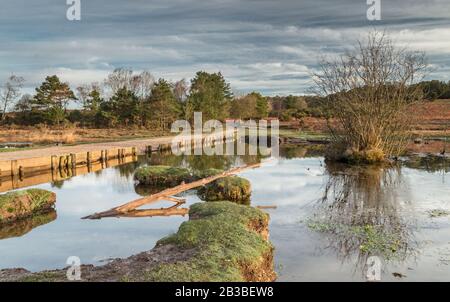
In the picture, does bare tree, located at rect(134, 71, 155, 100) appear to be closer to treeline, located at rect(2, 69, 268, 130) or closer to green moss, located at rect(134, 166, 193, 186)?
treeline, located at rect(2, 69, 268, 130)

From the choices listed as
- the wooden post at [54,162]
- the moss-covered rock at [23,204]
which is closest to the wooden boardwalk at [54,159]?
the wooden post at [54,162]

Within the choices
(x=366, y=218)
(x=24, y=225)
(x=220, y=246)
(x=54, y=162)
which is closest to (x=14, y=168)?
(x=54, y=162)

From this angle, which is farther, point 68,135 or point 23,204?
point 68,135

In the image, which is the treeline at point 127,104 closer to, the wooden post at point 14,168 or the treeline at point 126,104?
the treeline at point 126,104

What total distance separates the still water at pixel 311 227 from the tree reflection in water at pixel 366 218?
0.03m

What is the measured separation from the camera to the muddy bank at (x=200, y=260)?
8000 millimetres

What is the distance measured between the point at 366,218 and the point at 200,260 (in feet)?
24.8

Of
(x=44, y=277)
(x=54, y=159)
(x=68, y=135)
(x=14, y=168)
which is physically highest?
(x=68, y=135)

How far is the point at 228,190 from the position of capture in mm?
18266

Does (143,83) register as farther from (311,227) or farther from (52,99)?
(311,227)

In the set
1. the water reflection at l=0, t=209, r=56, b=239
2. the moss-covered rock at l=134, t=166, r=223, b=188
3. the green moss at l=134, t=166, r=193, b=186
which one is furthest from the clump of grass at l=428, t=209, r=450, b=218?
the water reflection at l=0, t=209, r=56, b=239

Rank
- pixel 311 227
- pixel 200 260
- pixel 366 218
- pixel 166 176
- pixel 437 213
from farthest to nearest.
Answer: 1. pixel 166 176
2. pixel 437 213
3. pixel 366 218
4. pixel 311 227
5. pixel 200 260

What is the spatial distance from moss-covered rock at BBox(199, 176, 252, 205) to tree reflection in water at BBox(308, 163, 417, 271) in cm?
298

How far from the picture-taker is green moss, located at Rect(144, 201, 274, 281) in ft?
26.3
